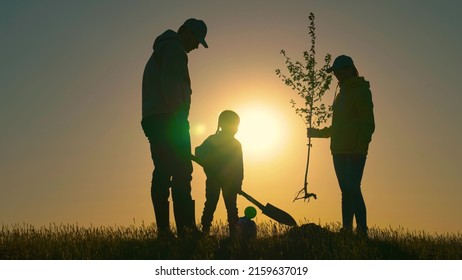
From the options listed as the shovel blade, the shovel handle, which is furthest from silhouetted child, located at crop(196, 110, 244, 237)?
the shovel blade

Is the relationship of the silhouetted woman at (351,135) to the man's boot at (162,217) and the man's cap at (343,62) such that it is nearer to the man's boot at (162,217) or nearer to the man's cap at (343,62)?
the man's cap at (343,62)

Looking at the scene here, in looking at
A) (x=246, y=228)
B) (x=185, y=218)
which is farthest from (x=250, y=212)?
(x=185, y=218)

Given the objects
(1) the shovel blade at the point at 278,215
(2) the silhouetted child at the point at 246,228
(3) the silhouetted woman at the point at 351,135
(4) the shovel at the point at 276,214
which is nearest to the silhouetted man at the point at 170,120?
(2) the silhouetted child at the point at 246,228

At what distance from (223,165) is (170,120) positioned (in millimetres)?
2428

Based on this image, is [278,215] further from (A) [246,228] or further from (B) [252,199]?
(A) [246,228]

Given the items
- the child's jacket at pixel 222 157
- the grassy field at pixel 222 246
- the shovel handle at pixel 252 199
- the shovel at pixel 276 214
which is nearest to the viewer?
the grassy field at pixel 222 246

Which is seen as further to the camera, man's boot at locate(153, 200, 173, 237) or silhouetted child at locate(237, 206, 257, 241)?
silhouetted child at locate(237, 206, 257, 241)

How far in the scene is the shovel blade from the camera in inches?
567

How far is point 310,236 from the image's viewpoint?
40.0ft

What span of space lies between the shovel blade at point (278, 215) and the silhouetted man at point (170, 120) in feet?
9.59

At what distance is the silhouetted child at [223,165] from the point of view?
13.6 meters

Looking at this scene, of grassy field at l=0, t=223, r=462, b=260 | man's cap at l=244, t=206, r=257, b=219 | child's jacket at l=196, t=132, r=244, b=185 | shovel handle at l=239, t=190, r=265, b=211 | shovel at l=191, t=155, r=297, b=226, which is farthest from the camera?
shovel at l=191, t=155, r=297, b=226

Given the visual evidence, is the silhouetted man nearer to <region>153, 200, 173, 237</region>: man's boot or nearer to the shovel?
<region>153, 200, 173, 237</region>: man's boot

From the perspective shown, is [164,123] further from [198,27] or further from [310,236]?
[310,236]
